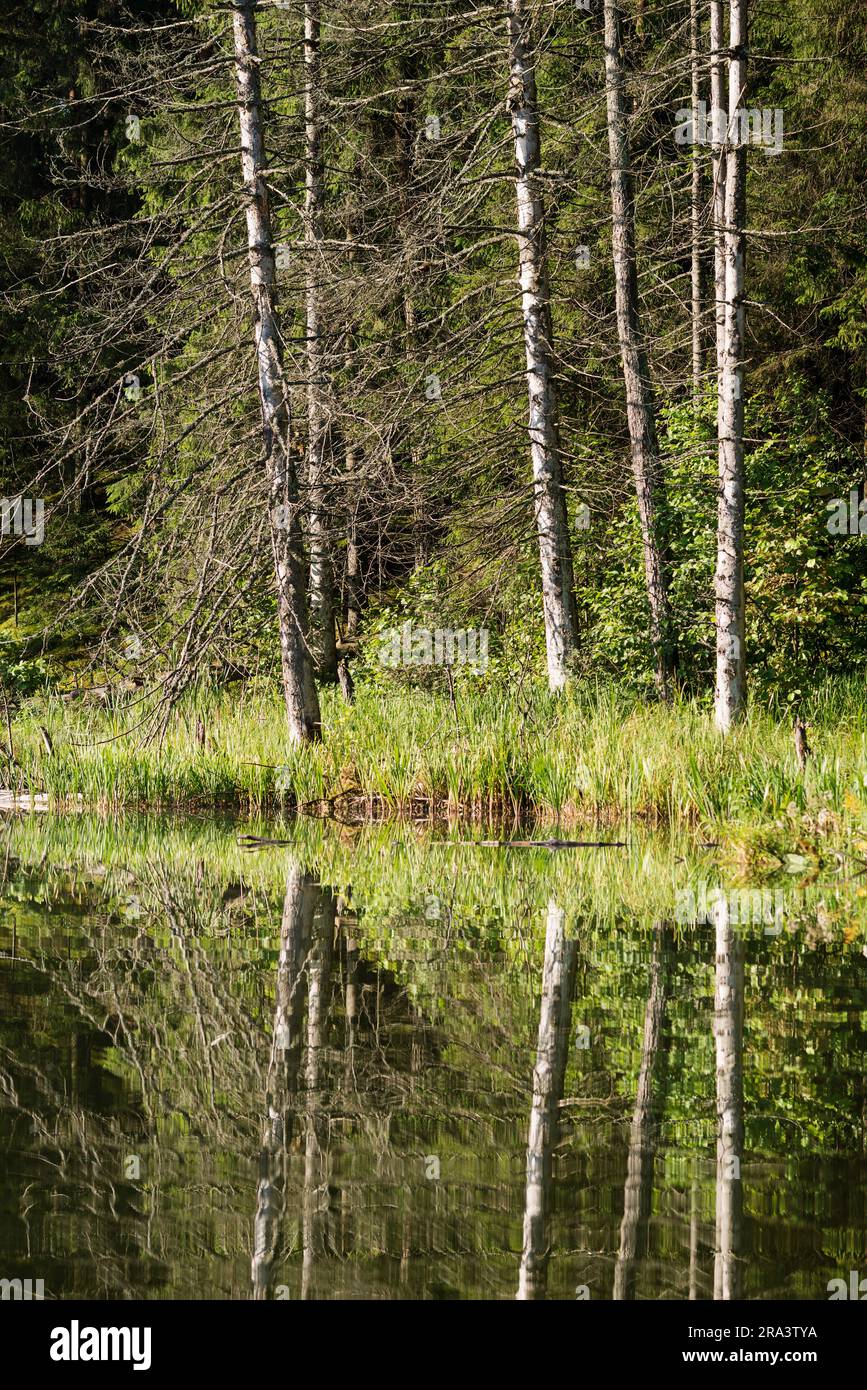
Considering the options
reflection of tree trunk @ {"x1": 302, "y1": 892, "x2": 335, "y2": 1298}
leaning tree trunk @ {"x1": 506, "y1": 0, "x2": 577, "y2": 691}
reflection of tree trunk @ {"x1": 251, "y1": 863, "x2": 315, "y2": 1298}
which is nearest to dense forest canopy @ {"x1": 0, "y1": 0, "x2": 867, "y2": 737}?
leaning tree trunk @ {"x1": 506, "y1": 0, "x2": 577, "y2": 691}

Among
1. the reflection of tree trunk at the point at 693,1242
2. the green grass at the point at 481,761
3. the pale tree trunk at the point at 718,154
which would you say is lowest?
the reflection of tree trunk at the point at 693,1242

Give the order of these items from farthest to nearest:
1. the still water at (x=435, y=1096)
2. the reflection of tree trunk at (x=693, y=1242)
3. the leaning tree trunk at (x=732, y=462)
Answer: the leaning tree trunk at (x=732, y=462) < the still water at (x=435, y=1096) < the reflection of tree trunk at (x=693, y=1242)

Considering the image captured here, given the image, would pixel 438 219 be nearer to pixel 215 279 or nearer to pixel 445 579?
pixel 215 279

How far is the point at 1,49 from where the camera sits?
31.8m

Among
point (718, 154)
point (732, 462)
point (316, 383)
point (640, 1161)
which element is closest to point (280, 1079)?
point (640, 1161)

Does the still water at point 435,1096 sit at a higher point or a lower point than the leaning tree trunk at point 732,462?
lower

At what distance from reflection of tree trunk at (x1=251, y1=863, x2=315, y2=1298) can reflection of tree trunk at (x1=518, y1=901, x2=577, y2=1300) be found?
24.6 inches

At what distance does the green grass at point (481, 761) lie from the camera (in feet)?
36.9

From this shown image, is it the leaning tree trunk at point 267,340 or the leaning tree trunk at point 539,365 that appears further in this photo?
the leaning tree trunk at point 539,365

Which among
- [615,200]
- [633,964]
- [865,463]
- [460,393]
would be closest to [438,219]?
[460,393]

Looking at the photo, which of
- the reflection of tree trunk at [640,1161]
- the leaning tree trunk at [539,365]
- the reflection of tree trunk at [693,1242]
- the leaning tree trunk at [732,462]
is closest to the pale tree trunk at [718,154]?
the leaning tree trunk at [732,462]

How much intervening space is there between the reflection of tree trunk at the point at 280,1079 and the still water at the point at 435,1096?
0.01 metres

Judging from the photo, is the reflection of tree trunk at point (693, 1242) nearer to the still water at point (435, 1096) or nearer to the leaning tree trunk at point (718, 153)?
the still water at point (435, 1096)

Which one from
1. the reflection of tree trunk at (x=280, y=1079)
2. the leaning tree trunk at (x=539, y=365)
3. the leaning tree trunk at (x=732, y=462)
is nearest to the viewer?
the reflection of tree trunk at (x=280, y=1079)
